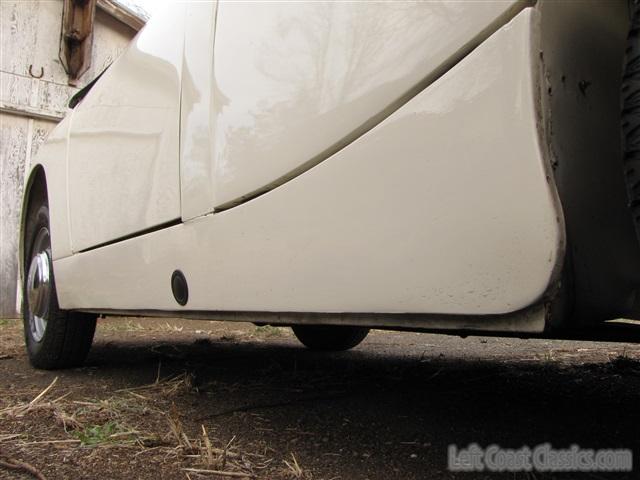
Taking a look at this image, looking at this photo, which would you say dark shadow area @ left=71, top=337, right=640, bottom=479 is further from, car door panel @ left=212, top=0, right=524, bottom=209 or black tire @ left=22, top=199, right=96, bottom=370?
car door panel @ left=212, top=0, right=524, bottom=209

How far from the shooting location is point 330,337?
10.9 feet

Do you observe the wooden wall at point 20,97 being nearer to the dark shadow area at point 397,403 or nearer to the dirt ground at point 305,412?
the dirt ground at point 305,412

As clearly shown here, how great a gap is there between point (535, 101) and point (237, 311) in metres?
0.90

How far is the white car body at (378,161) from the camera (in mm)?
885

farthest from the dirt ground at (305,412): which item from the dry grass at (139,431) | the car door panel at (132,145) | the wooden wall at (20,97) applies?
the wooden wall at (20,97)

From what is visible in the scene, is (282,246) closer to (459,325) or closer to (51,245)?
(459,325)

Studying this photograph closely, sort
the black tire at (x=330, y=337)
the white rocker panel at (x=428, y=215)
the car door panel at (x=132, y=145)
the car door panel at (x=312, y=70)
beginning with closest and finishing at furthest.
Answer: the white rocker panel at (x=428, y=215) → the car door panel at (x=312, y=70) → the car door panel at (x=132, y=145) → the black tire at (x=330, y=337)

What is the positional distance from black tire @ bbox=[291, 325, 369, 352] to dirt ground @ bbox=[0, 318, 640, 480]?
0.51 ft

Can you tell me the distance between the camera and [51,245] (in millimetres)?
2654

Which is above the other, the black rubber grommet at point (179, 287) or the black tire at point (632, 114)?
the black tire at point (632, 114)

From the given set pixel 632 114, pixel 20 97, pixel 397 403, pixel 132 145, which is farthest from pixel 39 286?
pixel 20 97

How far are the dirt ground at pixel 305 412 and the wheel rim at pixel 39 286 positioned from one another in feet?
0.72

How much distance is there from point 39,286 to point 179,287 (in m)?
1.54

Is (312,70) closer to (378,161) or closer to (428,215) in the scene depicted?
(378,161)
